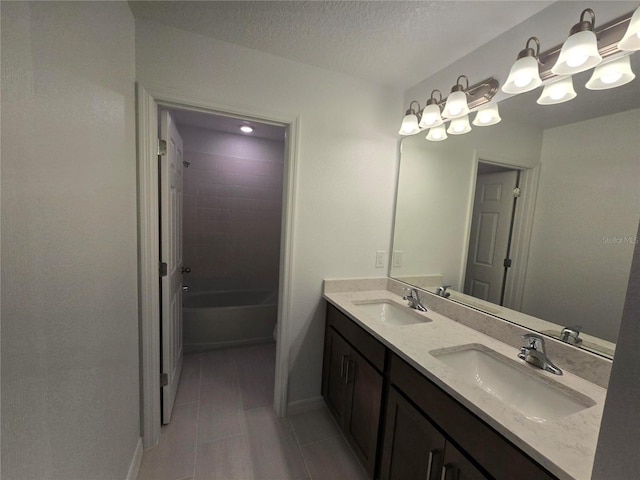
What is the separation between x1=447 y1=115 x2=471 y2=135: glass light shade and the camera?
1.49 m

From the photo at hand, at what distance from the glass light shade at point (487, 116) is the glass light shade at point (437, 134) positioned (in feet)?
0.78

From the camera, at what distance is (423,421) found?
0.99 m

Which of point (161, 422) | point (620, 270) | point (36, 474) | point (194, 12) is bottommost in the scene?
point (161, 422)

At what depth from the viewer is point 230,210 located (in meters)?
3.20

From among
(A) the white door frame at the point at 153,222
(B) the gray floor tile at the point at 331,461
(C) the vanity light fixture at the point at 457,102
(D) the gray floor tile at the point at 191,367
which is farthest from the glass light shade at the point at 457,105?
(D) the gray floor tile at the point at 191,367

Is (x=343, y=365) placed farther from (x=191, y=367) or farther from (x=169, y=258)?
(x=191, y=367)

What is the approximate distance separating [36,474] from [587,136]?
78.8 inches

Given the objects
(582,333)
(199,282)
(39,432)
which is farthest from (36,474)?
(199,282)

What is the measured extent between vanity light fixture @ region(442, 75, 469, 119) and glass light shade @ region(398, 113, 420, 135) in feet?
0.71

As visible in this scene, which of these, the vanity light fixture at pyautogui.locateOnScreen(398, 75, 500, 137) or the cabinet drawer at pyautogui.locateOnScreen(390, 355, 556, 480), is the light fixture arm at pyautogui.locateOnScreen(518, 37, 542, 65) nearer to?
the vanity light fixture at pyautogui.locateOnScreen(398, 75, 500, 137)

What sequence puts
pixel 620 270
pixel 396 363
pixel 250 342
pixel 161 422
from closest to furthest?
pixel 620 270 → pixel 396 363 → pixel 161 422 → pixel 250 342

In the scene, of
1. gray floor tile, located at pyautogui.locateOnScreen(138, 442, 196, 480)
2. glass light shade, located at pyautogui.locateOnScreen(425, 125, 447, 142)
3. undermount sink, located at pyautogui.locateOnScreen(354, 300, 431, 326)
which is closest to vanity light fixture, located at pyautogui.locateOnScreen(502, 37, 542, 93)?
glass light shade, located at pyautogui.locateOnScreen(425, 125, 447, 142)

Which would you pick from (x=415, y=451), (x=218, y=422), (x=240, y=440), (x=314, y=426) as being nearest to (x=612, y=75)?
(x=415, y=451)

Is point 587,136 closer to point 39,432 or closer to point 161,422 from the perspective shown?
point 39,432
